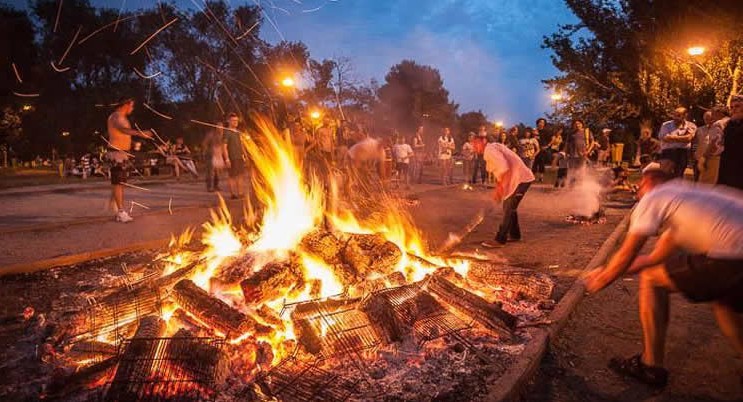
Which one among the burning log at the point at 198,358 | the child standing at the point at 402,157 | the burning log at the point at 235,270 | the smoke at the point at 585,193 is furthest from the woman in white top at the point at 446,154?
the burning log at the point at 198,358

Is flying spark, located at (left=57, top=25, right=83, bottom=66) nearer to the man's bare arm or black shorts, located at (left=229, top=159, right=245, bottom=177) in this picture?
black shorts, located at (left=229, top=159, right=245, bottom=177)

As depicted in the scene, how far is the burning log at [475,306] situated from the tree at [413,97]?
5073cm

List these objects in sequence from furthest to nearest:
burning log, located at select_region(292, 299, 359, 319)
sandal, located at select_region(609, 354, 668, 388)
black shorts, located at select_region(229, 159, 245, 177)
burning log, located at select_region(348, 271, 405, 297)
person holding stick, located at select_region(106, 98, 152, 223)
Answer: black shorts, located at select_region(229, 159, 245, 177), person holding stick, located at select_region(106, 98, 152, 223), burning log, located at select_region(348, 271, 405, 297), burning log, located at select_region(292, 299, 359, 319), sandal, located at select_region(609, 354, 668, 388)

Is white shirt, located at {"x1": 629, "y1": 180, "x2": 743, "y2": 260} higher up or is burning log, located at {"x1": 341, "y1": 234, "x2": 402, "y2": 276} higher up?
white shirt, located at {"x1": 629, "y1": 180, "x2": 743, "y2": 260}

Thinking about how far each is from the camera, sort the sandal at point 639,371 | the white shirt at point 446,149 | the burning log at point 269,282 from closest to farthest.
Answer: the sandal at point 639,371
the burning log at point 269,282
the white shirt at point 446,149

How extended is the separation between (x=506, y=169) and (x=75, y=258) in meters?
6.45

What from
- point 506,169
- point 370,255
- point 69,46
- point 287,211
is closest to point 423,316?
point 370,255

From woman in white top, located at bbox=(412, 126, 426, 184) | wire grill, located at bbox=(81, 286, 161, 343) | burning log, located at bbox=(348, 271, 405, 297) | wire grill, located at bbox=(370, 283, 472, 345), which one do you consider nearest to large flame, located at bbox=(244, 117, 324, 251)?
burning log, located at bbox=(348, 271, 405, 297)

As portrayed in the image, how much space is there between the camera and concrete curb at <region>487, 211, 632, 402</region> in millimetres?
3207

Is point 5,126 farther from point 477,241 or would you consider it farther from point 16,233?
point 477,241

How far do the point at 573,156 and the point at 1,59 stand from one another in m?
28.4

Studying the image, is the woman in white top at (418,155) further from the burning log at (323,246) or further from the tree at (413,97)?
the tree at (413,97)

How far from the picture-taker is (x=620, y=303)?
5121mm

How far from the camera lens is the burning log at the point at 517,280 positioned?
16.6ft
